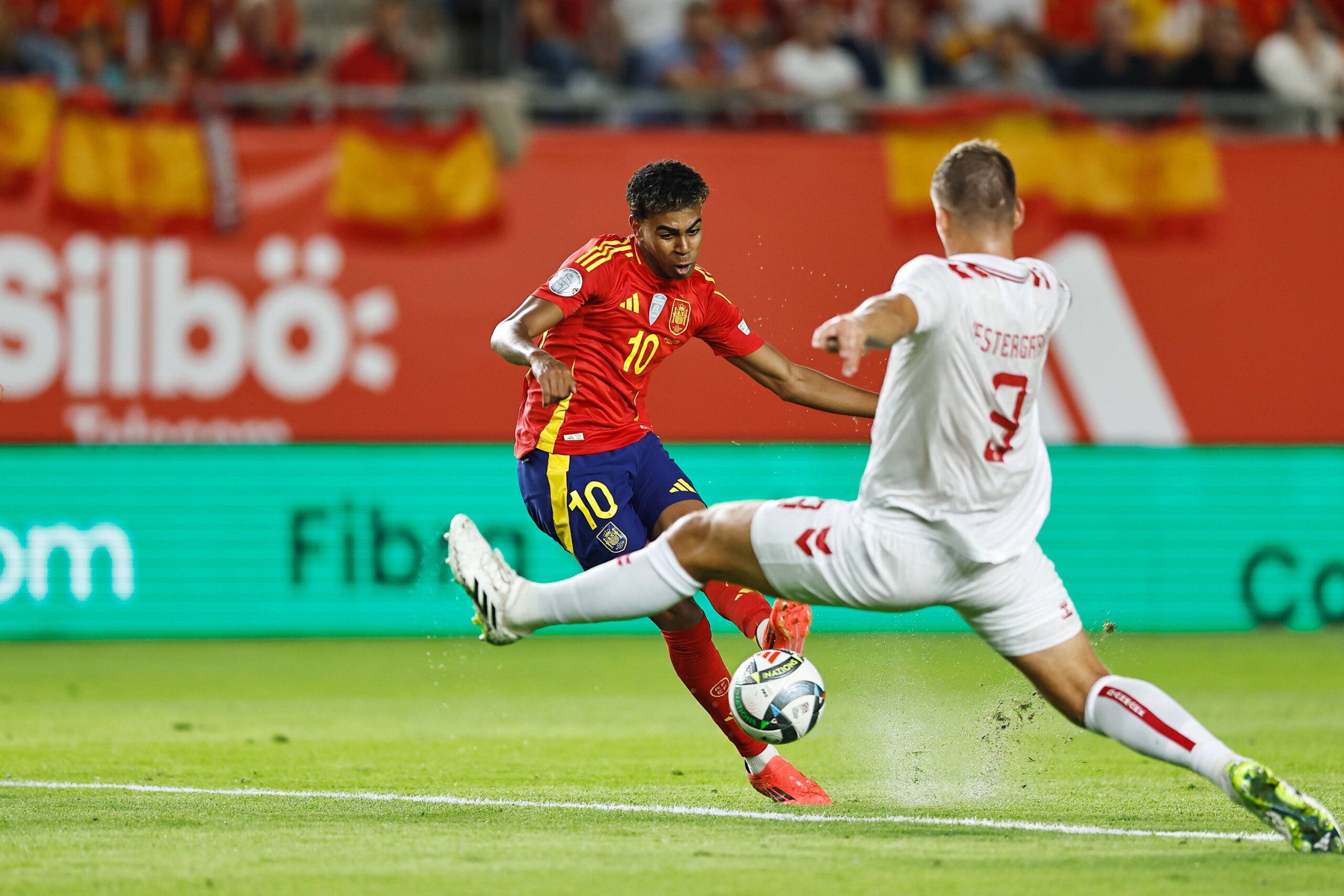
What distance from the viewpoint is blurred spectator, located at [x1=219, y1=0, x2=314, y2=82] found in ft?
46.7

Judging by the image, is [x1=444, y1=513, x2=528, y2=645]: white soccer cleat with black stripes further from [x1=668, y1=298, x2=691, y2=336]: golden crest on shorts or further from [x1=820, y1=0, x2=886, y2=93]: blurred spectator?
[x1=820, y1=0, x2=886, y2=93]: blurred spectator

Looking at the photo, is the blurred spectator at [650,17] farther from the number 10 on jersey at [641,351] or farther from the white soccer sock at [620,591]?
the white soccer sock at [620,591]

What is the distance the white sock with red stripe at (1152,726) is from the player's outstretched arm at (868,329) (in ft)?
4.04

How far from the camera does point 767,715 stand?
571cm

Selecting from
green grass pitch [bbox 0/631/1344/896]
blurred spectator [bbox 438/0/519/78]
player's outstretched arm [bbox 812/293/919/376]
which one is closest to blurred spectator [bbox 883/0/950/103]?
blurred spectator [bbox 438/0/519/78]

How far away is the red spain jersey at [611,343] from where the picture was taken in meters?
6.38

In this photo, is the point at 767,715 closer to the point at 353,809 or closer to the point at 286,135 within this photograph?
the point at 353,809

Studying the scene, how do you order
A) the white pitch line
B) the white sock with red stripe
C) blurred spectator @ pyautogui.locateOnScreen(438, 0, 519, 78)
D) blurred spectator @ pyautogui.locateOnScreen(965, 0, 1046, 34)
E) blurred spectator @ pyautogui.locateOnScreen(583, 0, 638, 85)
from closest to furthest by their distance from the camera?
the white sock with red stripe → the white pitch line → blurred spectator @ pyautogui.locateOnScreen(583, 0, 638, 85) → blurred spectator @ pyautogui.locateOnScreen(438, 0, 519, 78) → blurred spectator @ pyautogui.locateOnScreen(965, 0, 1046, 34)

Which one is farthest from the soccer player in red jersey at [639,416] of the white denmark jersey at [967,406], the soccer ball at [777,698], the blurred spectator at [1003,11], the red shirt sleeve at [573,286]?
the blurred spectator at [1003,11]

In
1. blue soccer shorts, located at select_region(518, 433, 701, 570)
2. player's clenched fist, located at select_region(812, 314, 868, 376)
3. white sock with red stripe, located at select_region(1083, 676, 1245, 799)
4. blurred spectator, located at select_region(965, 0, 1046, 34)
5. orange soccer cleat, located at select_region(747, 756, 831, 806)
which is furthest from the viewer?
blurred spectator, located at select_region(965, 0, 1046, 34)

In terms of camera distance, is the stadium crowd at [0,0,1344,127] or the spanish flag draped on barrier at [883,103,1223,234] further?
the spanish flag draped on barrier at [883,103,1223,234]

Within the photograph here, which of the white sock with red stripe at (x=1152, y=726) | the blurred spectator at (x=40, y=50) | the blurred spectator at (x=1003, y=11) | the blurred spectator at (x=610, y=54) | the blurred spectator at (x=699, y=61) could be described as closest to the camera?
the white sock with red stripe at (x=1152, y=726)

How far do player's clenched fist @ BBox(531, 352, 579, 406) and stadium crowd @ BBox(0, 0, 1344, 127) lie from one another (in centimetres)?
936

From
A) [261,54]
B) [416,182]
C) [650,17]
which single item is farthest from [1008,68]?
[261,54]
